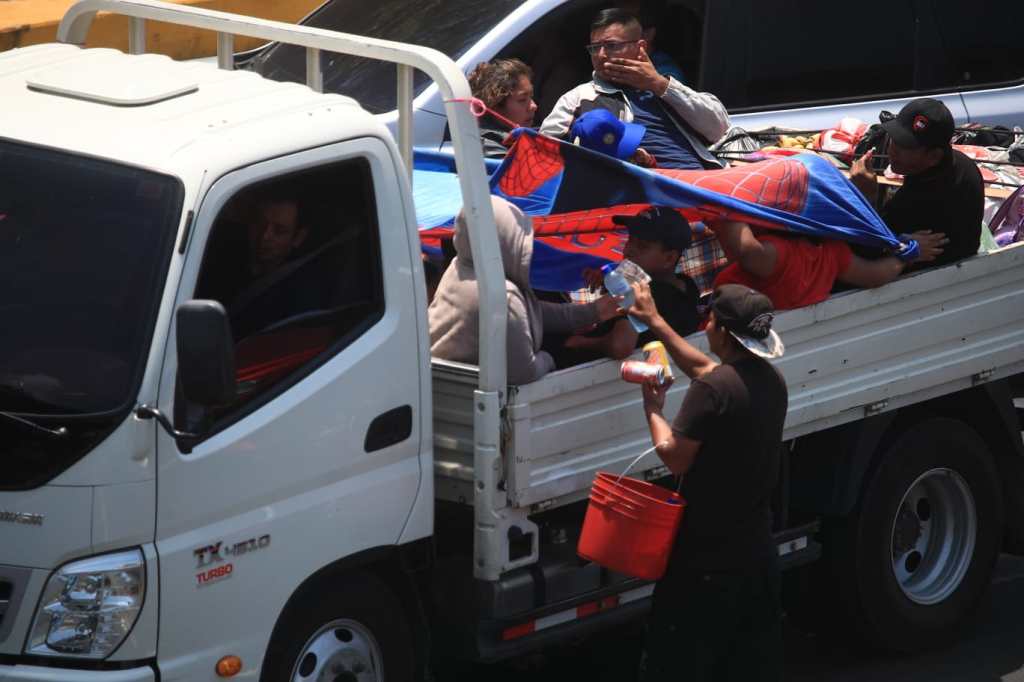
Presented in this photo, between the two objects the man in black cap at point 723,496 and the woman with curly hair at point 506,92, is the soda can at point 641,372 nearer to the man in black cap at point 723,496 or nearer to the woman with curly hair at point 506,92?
the man in black cap at point 723,496

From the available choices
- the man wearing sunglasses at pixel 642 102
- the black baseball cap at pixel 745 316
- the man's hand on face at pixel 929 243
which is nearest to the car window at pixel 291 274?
the black baseball cap at pixel 745 316

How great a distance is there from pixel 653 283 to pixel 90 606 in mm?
2306

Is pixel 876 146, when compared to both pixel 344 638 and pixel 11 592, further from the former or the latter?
pixel 11 592

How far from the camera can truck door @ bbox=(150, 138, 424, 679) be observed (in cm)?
422

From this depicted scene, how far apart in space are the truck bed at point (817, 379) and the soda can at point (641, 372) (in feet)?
0.52

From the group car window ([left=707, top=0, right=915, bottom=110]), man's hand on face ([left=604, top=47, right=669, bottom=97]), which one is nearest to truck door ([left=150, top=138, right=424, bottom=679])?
man's hand on face ([left=604, top=47, right=669, bottom=97])

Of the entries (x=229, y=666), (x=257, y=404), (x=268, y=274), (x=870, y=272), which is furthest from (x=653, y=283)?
(x=229, y=666)

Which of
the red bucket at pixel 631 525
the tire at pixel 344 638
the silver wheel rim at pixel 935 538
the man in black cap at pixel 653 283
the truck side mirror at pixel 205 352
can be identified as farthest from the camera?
the silver wheel rim at pixel 935 538

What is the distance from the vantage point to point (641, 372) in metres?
4.88

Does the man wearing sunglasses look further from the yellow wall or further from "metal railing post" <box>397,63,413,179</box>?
the yellow wall

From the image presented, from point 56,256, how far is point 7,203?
0.26 meters

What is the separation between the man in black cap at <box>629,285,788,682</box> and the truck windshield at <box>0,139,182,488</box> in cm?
162

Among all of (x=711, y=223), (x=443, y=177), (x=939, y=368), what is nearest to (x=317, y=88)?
(x=443, y=177)

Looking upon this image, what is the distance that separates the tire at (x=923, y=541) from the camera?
623 centimetres
